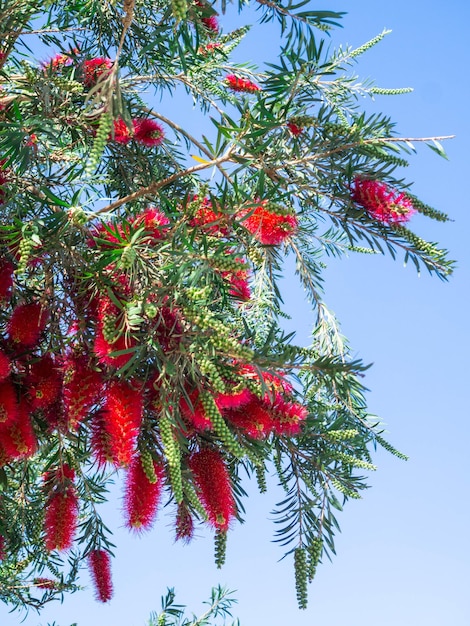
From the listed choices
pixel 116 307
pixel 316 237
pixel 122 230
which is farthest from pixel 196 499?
pixel 316 237

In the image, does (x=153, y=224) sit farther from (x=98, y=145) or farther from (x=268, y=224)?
(x=98, y=145)

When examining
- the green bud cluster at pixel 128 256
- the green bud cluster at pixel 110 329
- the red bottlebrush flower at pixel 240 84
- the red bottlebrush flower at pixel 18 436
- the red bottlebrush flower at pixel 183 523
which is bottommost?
the red bottlebrush flower at pixel 183 523

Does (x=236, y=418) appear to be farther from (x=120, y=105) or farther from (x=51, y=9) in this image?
(x=51, y=9)

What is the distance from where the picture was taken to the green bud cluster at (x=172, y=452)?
1977 mm

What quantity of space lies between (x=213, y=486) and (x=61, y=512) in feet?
1.43

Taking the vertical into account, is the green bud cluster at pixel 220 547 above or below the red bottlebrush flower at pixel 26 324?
below

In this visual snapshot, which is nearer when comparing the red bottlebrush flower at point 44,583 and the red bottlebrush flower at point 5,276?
the red bottlebrush flower at point 5,276

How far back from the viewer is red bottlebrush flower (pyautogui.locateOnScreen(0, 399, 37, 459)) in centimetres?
225

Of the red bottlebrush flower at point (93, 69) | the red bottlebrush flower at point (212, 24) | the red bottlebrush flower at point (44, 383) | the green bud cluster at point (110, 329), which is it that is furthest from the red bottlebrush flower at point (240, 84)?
the green bud cluster at point (110, 329)

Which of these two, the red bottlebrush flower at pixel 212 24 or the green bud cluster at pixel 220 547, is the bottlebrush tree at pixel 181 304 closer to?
the green bud cluster at pixel 220 547

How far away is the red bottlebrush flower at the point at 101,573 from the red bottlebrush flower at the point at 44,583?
1.48m

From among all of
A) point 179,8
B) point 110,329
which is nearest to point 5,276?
point 110,329

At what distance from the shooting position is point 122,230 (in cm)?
225

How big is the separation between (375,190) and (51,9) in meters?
1.84
